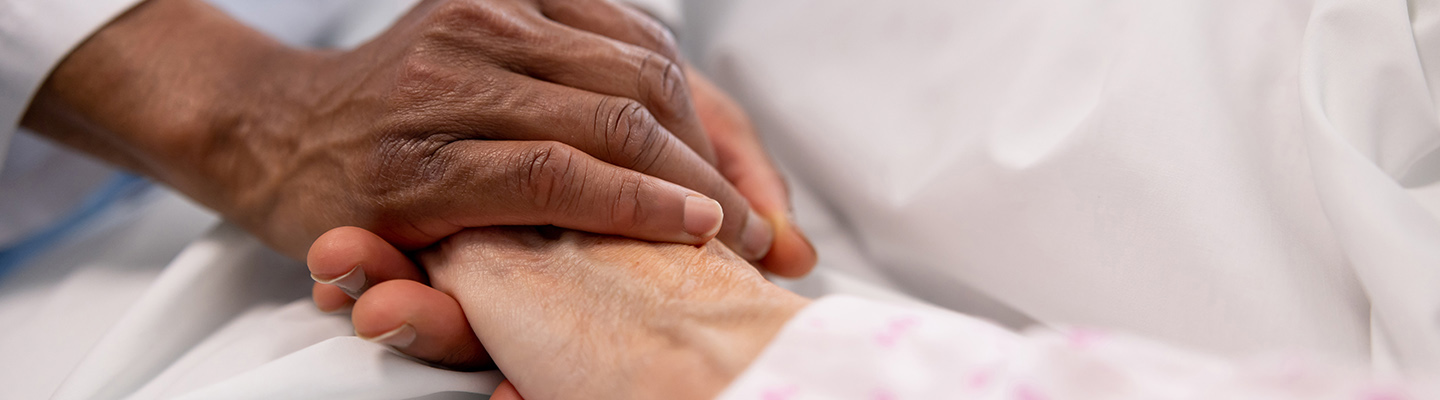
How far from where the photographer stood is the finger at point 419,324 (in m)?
0.58

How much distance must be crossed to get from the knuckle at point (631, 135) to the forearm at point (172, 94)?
1.23 feet

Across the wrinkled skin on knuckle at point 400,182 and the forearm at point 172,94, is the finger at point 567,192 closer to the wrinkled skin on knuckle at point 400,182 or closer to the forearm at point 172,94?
the wrinkled skin on knuckle at point 400,182

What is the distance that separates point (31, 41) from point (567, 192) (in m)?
0.61

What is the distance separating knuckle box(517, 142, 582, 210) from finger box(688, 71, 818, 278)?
0.85 feet

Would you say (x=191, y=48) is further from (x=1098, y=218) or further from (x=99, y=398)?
(x=1098, y=218)

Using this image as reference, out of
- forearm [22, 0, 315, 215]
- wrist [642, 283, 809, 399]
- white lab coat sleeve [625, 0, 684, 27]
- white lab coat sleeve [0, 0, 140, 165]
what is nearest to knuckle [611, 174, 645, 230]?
wrist [642, 283, 809, 399]

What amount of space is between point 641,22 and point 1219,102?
56cm

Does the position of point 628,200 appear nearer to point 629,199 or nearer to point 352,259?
point 629,199

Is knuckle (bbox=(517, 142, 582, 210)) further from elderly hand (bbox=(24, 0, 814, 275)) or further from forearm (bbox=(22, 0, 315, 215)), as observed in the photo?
forearm (bbox=(22, 0, 315, 215))

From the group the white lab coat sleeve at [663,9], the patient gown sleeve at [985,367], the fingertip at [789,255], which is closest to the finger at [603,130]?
the fingertip at [789,255]

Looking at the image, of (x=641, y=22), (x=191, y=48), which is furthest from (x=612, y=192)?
(x=191, y=48)

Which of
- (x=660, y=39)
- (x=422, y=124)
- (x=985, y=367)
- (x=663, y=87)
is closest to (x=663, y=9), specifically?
(x=660, y=39)

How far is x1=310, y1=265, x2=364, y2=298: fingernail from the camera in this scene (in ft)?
2.10

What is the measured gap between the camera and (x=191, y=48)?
2.74 feet
